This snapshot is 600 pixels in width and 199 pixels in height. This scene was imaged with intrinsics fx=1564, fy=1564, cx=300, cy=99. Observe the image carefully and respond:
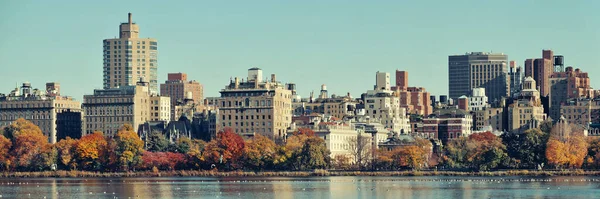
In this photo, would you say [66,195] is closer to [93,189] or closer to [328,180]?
[93,189]

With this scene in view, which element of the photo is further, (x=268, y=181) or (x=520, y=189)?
(x=268, y=181)

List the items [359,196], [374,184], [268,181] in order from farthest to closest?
[268,181] < [374,184] < [359,196]

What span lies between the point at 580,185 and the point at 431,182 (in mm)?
22612

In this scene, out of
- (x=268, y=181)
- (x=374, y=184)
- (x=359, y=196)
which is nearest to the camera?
(x=359, y=196)

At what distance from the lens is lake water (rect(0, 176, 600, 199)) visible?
159375 millimetres

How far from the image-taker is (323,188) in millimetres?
174250

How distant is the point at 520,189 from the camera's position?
6555 inches

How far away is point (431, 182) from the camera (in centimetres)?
Answer: 19088

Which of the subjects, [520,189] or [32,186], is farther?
[32,186]

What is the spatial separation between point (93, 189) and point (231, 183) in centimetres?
2277

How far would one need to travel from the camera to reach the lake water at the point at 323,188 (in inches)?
6275

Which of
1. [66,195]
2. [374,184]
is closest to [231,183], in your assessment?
[374,184]

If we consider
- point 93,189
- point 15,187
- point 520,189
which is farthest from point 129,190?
point 520,189

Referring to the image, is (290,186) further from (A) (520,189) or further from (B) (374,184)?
(A) (520,189)
